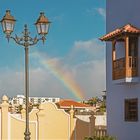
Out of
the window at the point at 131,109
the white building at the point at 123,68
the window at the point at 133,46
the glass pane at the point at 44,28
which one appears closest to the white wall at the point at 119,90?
the white building at the point at 123,68

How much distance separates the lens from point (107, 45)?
20344mm

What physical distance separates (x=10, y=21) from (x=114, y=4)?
7454 mm

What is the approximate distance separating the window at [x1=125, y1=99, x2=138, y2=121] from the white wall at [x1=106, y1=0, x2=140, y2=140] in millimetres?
183

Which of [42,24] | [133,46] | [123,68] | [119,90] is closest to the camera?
[42,24]

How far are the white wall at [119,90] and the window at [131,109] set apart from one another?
0.18 metres

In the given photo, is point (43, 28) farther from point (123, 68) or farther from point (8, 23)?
point (123, 68)

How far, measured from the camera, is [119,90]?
18.9 meters

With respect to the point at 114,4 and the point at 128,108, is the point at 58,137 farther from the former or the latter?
the point at 114,4

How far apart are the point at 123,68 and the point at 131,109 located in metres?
2.14

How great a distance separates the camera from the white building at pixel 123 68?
17.0 metres

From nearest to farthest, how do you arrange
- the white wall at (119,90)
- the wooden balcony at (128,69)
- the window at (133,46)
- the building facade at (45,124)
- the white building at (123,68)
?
the wooden balcony at (128,69) < the white building at (123,68) < the window at (133,46) < the white wall at (119,90) < the building facade at (45,124)

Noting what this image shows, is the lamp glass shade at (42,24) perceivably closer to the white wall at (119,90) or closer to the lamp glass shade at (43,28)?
the lamp glass shade at (43,28)

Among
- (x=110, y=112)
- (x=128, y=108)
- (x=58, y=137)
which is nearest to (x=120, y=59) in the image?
(x=128, y=108)

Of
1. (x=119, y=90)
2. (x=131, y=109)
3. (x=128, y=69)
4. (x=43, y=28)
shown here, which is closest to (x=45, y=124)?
(x=119, y=90)
